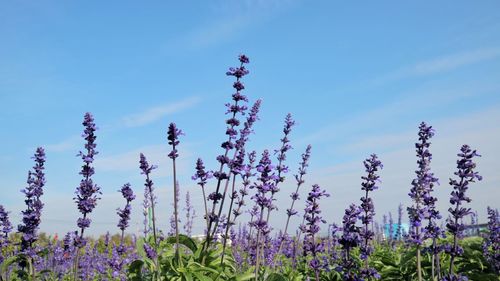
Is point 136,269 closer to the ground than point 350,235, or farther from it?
closer to the ground

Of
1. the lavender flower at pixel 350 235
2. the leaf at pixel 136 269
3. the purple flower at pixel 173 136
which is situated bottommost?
the leaf at pixel 136 269

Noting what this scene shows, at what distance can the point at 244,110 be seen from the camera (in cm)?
725

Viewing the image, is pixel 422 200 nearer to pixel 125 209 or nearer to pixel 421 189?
pixel 421 189

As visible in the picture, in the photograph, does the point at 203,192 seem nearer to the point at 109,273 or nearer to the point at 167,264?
the point at 167,264

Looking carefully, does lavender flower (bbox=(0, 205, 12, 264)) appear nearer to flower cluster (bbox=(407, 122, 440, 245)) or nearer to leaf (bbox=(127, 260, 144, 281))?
leaf (bbox=(127, 260, 144, 281))

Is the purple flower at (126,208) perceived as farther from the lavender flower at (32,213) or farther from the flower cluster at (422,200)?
the flower cluster at (422,200)

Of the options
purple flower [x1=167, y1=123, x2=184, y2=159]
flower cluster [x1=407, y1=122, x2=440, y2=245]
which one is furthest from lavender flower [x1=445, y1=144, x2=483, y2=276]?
purple flower [x1=167, y1=123, x2=184, y2=159]

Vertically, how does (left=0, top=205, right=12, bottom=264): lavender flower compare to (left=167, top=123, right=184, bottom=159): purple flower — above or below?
below

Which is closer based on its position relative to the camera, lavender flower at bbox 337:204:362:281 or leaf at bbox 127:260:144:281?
lavender flower at bbox 337:204:362:281

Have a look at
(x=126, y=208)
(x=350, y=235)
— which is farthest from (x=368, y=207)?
(x=126, y=208)

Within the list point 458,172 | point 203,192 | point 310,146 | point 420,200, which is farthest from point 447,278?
point 310,146

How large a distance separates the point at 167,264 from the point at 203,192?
3.48 ft

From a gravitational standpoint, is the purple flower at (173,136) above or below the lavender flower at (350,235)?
above

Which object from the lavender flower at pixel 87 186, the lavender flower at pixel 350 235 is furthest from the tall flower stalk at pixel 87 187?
the lavender flower at pixel 350 235
